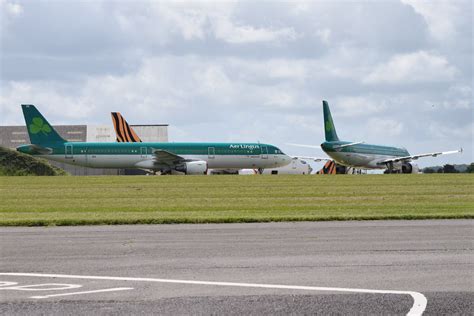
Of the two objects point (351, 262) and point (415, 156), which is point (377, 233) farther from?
point (415, 156)

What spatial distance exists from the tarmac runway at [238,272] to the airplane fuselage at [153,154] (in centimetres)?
4660

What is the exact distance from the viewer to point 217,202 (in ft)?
98.8

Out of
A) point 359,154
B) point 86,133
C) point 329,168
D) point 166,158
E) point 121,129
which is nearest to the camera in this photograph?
point 166,158

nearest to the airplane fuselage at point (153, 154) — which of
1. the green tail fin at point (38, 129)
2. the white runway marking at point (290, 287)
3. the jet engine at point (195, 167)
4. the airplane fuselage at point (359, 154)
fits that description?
the green tail fin at point (38, 129)

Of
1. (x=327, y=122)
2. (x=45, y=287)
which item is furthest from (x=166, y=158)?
(x=45, y=287)

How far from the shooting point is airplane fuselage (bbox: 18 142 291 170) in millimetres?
63562

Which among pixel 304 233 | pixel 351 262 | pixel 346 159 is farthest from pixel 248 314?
pixel 346 159

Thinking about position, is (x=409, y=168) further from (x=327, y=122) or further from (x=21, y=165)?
(x=21, y=165)

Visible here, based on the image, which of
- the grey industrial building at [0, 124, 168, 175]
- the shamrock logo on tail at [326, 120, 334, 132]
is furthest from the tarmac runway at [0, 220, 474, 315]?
the grey industrial building at [0, 124, 168, 175]

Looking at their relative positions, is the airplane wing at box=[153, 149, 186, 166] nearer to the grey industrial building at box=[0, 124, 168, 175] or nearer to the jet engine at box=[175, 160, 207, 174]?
the jet engine at box=[175, 160, 207, 174]

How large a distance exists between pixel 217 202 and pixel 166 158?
116ft

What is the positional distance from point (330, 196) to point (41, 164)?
41.2m

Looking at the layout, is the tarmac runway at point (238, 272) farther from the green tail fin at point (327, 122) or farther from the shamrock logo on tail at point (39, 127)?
the green tail fin at point (327, 122)

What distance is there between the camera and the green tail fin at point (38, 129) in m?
64.0
